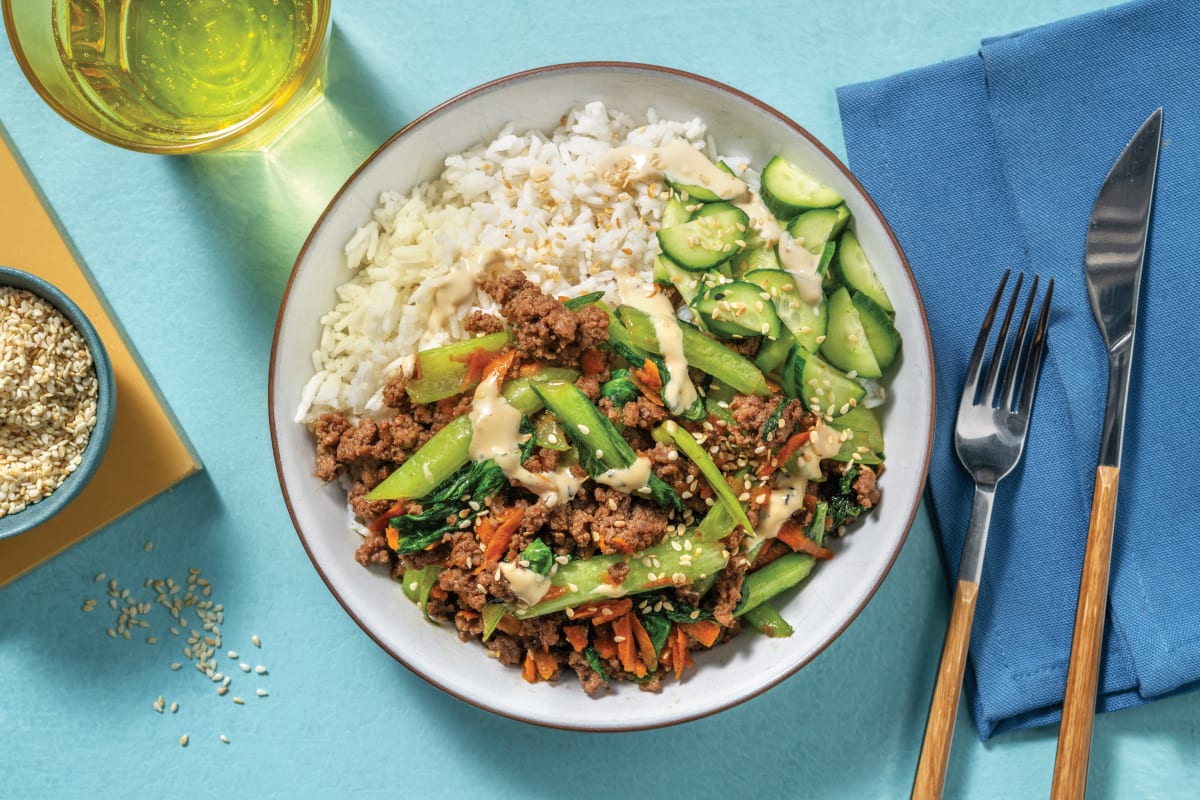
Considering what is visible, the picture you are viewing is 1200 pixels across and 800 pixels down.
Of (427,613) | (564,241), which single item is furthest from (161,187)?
(427,613)

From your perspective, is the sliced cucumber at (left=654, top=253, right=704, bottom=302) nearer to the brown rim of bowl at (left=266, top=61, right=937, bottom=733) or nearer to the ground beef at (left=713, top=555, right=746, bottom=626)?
the brown rim of bowl at (left=266, top=61, right=937, bottom=733)

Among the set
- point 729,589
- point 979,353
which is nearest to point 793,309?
point 979,353

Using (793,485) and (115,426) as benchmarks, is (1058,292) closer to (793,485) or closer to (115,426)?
(793,485)

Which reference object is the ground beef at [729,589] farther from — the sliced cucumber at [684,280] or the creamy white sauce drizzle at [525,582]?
the sliced cucumber at [684,280]

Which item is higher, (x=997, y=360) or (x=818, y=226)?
(x=818, y=226)

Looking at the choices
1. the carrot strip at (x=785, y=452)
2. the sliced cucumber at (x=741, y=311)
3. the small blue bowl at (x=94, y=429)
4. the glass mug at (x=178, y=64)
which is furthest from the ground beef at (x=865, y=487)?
the small blue bowl at (x=94, y=429)

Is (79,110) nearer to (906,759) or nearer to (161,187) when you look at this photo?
(161,187)

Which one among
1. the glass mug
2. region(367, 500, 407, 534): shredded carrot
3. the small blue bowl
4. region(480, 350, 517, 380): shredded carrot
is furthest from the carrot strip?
the small blue bowl
